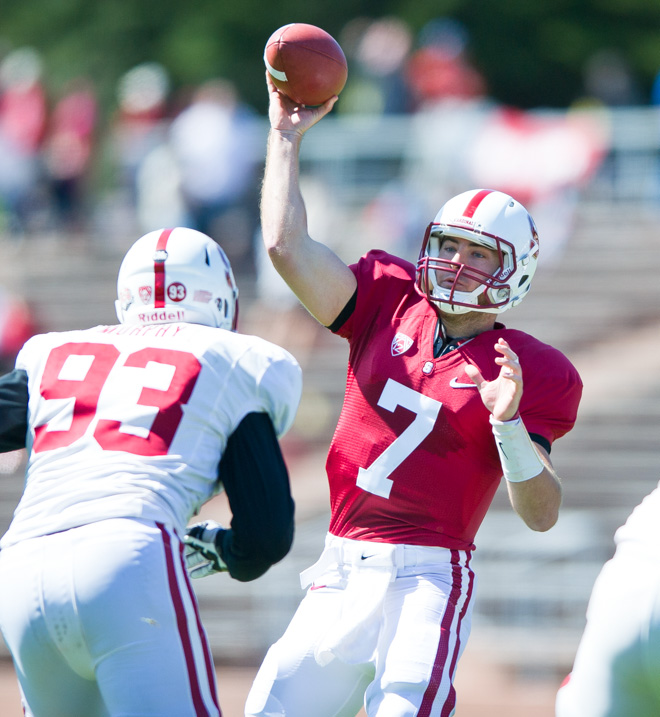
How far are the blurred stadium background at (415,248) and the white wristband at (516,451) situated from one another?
15.9ft

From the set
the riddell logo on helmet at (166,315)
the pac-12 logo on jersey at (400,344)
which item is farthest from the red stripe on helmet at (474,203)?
the riddell logo on helmet at (166,315)

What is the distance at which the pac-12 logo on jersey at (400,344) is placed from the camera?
3727mm

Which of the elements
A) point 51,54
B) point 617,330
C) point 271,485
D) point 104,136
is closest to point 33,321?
point 617,330

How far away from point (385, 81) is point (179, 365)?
9086mm

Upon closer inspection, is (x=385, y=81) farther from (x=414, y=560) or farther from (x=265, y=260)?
(x=414, y=560)

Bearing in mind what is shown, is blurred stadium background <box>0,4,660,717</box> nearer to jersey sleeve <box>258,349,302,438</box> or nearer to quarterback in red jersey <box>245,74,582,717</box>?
quarterback in red jersey <box>245,74,582,717</box>

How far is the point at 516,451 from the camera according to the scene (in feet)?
11.0

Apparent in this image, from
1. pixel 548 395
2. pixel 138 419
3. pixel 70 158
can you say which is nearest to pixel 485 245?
pixel 548 395

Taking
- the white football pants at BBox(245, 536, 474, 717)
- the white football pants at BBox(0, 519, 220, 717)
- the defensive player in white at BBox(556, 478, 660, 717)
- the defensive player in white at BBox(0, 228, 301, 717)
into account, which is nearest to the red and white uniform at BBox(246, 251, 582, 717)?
the white football pants at BBox(245, 536, 474, 717)

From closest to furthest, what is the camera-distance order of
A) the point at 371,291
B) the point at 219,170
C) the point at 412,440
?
the point at 412,440 < the point at 371,291 < the point at 219,170

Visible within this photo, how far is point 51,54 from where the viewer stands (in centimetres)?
2089

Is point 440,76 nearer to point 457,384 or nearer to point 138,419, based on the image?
point 457,384

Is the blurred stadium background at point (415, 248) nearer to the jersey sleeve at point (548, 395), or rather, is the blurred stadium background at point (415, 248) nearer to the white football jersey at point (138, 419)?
the jersey sleeve at point (548, 395)

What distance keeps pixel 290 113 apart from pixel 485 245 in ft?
2.52
